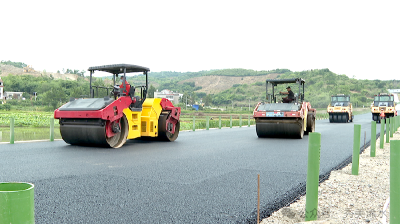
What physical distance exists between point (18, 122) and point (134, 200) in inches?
1075

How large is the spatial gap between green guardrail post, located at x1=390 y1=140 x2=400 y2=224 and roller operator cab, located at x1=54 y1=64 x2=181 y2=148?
7.04 m

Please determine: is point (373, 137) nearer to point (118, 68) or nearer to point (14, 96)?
point (118, 68)

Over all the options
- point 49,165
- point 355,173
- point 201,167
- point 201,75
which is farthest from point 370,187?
point 201,75

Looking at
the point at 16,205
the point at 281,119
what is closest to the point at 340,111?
the point at 281,119

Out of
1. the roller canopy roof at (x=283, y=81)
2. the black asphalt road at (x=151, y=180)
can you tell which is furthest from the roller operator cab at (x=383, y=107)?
the black asphalt road at (x=151, y=180)

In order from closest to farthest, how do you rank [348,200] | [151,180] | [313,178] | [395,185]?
1. [395,185]
2. [313,178]
3. [348,200]
4. [151,180]

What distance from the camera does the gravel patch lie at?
3.86m

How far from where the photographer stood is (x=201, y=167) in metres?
6.75

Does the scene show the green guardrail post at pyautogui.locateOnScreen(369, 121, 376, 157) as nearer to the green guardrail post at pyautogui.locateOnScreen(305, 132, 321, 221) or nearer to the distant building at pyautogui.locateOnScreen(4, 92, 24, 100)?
the green guardrail post at pyautogui.locateOnScreen(305, 132, 321, 221)

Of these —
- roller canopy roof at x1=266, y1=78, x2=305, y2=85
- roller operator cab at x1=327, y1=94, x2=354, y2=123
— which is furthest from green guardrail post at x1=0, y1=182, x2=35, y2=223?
roller operator cab at x1=327, y1=94, x2=354, y2=123

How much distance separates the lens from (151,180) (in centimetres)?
542

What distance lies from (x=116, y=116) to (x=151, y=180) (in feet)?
13.9

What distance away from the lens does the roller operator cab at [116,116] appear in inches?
355

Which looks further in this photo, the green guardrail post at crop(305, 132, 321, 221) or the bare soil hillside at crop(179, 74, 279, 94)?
the bare soil hillside at crop(179, 74, 279, 94)
